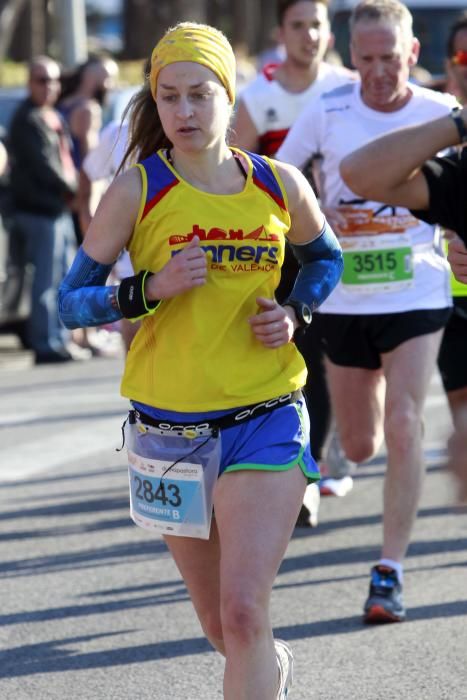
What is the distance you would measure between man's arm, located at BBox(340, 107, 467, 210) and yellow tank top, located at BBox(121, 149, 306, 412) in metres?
0.34

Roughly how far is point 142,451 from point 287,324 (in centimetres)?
54

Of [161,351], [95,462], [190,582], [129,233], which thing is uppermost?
[129,233]

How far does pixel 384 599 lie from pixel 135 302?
7.20 feet

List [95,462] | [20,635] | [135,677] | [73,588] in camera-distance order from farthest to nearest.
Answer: [95,462] → [73,588] → [20,635] → [135,677]

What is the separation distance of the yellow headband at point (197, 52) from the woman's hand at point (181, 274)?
1.70 feet

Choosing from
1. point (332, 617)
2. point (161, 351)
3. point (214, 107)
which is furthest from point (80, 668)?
point (214, 107)

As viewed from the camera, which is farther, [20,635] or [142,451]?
[20,635]

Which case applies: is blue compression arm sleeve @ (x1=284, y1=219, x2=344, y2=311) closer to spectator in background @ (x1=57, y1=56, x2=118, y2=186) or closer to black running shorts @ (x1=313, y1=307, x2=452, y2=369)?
black running shorts @ (x1=313, y1=307, x2=452, y2=369)

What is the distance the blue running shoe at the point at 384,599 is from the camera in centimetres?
592

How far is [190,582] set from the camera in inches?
175

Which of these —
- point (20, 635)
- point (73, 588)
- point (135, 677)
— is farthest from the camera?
point (73, 588)

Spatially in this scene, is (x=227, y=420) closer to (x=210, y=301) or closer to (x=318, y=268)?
(x=210, y=301)

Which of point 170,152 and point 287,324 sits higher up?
point 170,152

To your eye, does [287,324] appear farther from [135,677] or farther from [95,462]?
[95,462]
